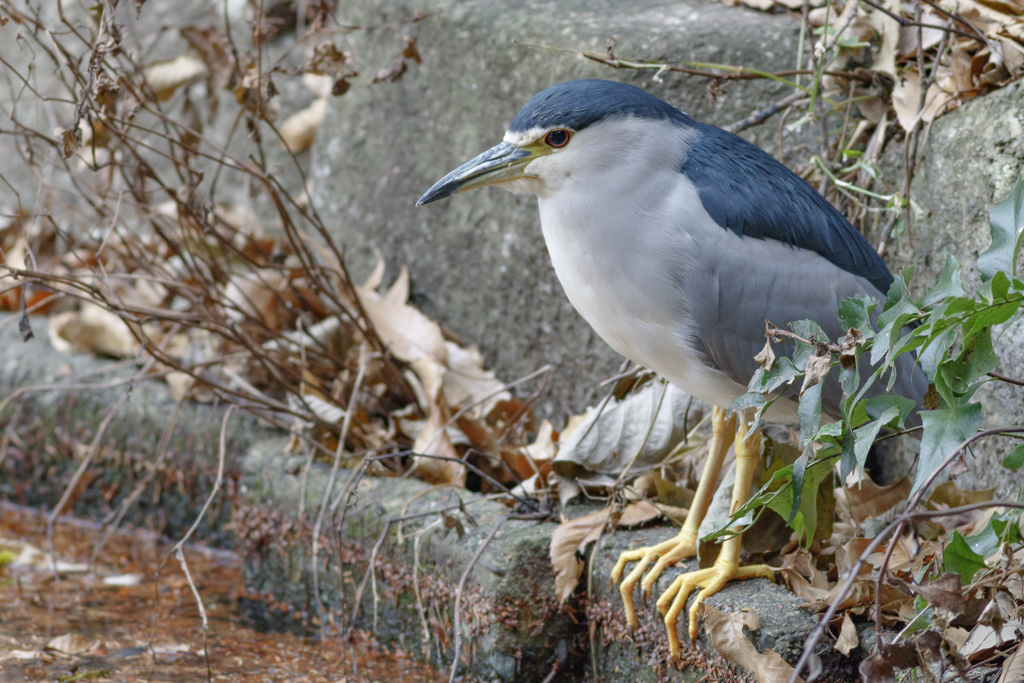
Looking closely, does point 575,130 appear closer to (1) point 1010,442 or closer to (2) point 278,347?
(1) point 1010,442

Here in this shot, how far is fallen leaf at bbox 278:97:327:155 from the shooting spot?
4434 millimetres

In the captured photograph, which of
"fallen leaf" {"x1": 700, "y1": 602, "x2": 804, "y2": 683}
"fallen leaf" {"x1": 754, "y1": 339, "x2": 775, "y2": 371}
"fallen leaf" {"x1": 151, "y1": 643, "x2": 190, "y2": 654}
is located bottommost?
"fallen leaf" {"x1": 151, "y1": 643, "x2": 190, "y2": 654}

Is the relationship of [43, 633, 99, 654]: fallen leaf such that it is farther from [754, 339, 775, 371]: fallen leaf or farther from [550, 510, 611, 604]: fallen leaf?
[754, 339, 775, 371]: fallen leaf

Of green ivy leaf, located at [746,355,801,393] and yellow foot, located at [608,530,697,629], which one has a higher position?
green ivy leaf, located at [746,355,801,393]

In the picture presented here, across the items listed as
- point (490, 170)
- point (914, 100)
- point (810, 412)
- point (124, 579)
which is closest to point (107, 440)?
point (124, 579)

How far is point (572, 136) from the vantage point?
6.98ft

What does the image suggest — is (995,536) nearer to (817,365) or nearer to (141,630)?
(817,365)

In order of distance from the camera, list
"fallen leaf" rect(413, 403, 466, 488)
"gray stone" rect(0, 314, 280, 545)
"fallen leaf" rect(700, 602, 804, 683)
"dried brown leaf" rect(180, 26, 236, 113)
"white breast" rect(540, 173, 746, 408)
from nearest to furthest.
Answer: "fallen leaf" rect(700, 602, 804, 683) → "white breast" rect(540, 173, 746, 408) → "fallen leaf" rect(413, 403, 466, 488) → "dried brown leaf" rect(180, 26, 236, 113) → "gray stone" rect(0, 314, 280, 545)

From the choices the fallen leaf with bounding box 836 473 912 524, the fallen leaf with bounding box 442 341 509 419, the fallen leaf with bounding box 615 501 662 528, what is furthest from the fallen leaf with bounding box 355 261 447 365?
the fallen leaf with bounding box 836 473 912 524

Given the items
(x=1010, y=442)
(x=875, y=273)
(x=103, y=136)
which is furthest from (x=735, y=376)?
(x=103, y=136)

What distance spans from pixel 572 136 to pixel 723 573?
103 cm

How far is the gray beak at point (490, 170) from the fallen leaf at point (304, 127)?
2.41 metres

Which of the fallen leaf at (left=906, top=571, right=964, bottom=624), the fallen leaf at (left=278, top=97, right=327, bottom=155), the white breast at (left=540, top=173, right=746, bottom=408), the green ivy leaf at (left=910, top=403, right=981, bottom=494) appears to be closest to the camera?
the fallen leaf at (left=906, top=571, right=964, bottom=624)

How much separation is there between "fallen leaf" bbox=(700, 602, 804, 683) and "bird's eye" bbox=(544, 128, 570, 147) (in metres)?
1.04
